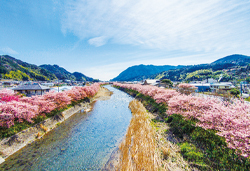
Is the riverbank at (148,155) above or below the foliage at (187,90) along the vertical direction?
below

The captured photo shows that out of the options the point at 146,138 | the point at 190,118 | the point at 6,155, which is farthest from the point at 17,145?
the point at 190,118

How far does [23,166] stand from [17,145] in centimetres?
360

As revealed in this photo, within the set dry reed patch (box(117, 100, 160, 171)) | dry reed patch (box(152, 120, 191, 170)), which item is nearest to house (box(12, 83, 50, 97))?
dry reed patch (box(117, 100, 160, 171))

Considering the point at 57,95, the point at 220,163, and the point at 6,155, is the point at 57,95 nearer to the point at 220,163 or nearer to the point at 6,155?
the point at 6,155

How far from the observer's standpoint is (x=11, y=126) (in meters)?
12.6

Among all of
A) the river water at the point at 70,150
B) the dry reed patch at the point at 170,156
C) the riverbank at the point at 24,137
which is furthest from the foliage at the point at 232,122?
the riverbank at the point at 24,137

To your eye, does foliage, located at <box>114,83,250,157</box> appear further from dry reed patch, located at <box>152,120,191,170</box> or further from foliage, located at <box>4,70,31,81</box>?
foliage, located at <box>4,70,31,81</box>

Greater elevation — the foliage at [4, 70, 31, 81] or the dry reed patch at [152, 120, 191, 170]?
the foliage at [4, 70, 31, 81]

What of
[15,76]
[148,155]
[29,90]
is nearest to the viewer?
[148,155]

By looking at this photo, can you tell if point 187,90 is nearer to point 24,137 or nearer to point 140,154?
point 140,154

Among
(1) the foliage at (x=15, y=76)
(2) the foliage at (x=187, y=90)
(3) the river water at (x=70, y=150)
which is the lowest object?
(3) the river water at (x=70, y=150)

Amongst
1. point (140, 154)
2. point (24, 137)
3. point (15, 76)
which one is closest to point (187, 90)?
point (140, 154)

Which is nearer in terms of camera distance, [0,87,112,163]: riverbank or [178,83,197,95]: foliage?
[0,87,112,163]: riverbank

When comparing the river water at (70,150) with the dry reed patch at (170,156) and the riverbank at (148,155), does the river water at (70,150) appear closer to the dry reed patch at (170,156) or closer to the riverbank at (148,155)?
the riverbank at (148,155)
